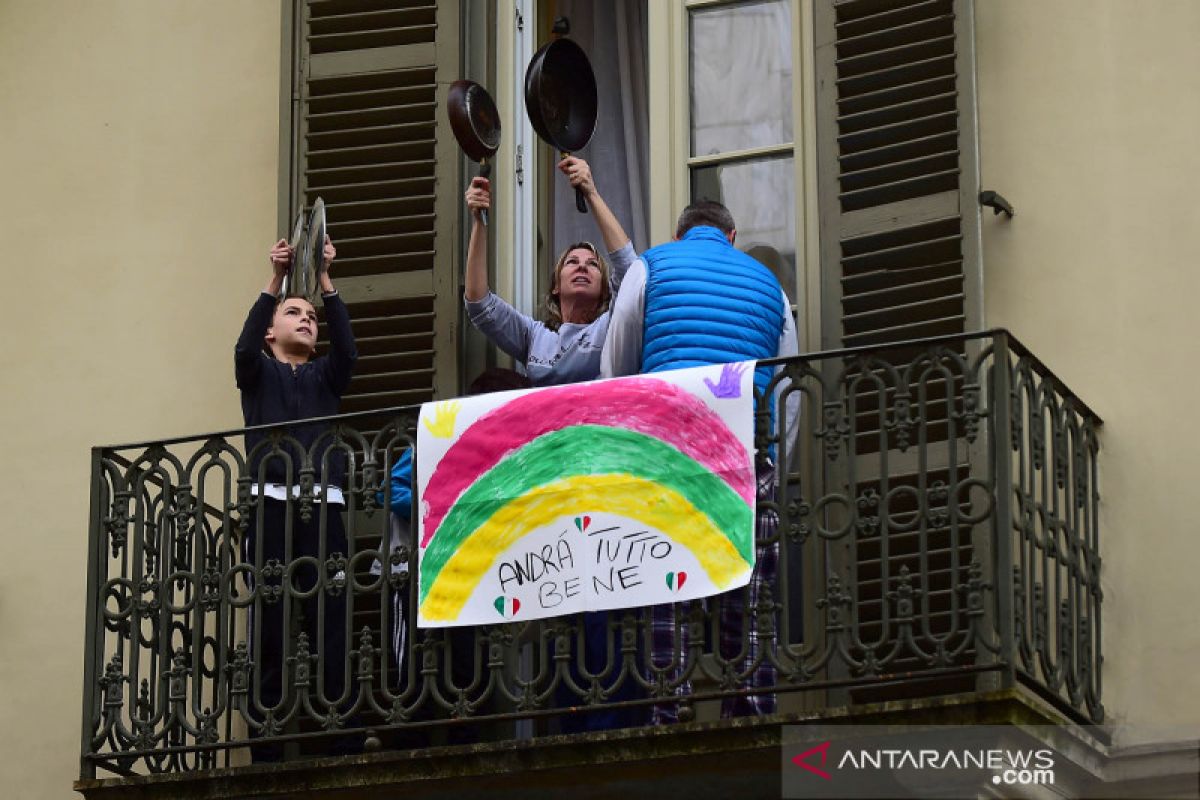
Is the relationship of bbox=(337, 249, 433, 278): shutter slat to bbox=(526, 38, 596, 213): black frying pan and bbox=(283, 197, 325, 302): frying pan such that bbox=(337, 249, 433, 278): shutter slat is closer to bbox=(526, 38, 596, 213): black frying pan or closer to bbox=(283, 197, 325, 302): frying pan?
bbox=(283, 197, 325, 302): frying pan

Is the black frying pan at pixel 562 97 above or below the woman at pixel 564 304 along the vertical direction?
above

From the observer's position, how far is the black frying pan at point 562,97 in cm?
1052

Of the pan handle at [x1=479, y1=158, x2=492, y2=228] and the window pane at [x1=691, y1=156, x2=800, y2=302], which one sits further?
the window pane at [x1=691, y1=156, x2=800, y2=302]

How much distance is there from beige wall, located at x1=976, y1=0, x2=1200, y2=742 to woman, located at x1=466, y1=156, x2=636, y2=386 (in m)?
1.28

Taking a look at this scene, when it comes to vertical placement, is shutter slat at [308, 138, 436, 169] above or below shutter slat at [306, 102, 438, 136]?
Answer: below

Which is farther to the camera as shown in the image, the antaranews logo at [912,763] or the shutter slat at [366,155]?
the shutter slat at [366,155]

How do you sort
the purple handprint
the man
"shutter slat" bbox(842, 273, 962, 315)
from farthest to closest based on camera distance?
"shutter slat" bbox(842, 273, 962, 315), the man, the purple handprint

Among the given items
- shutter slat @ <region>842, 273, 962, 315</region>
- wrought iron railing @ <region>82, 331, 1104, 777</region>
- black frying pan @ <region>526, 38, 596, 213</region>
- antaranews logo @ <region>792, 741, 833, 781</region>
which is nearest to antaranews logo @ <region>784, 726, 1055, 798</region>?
antaranews logo @ <region>792, 741, 833, 781</region>

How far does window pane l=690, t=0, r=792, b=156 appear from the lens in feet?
36.4

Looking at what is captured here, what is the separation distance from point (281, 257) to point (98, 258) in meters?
1.09

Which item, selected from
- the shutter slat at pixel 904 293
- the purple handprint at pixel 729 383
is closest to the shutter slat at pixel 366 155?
the shutter slat at pixel 904 293

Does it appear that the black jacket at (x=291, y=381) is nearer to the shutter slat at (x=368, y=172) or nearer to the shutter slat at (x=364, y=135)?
the shutter slat at (x=368, y=172)

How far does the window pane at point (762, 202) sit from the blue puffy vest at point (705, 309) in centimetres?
75

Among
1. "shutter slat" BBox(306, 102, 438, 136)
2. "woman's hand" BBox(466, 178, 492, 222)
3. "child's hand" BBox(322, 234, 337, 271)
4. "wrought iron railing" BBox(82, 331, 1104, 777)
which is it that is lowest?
"wrought iron railing" BBox(82, 331, 1104, 777)
